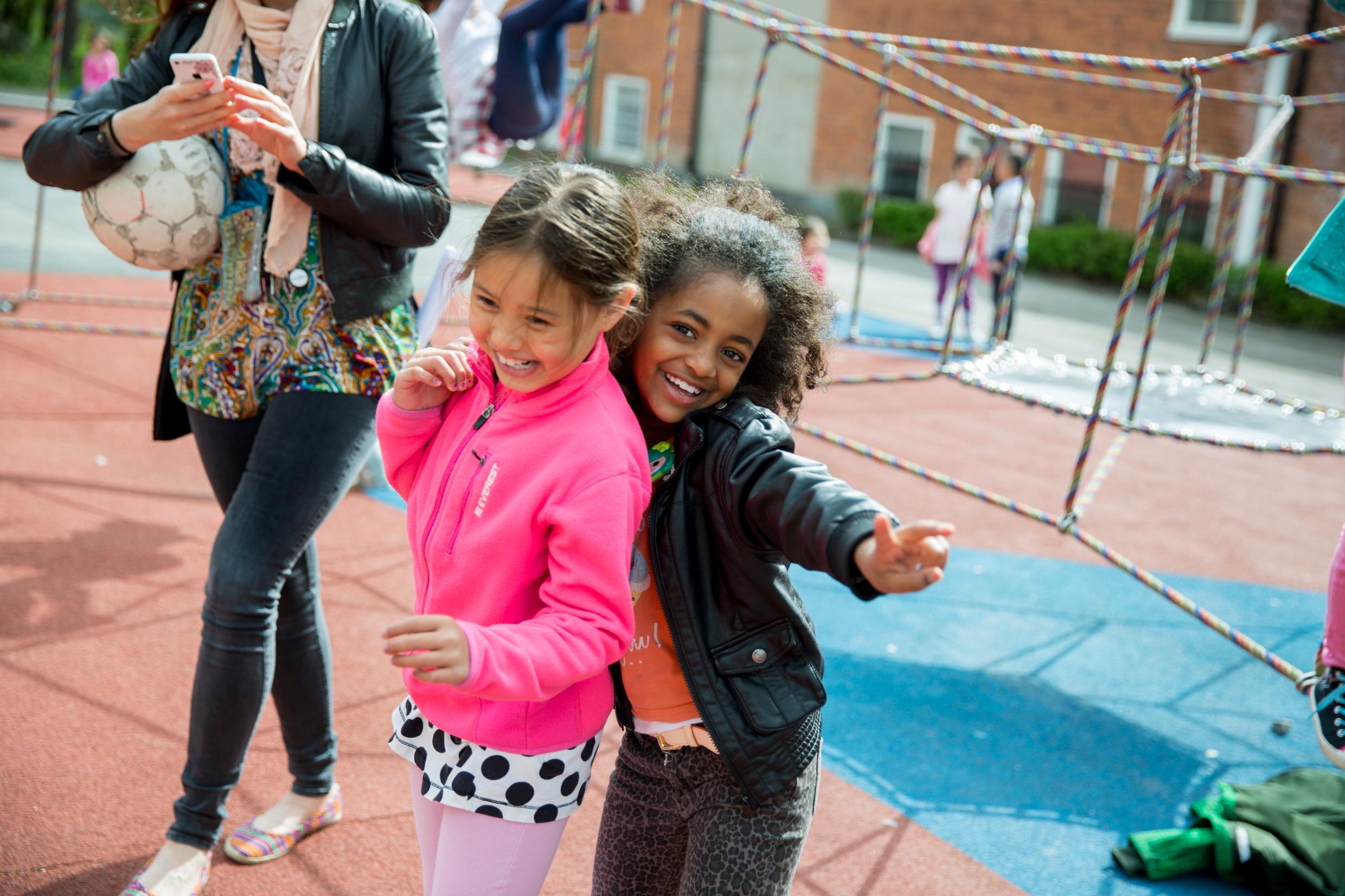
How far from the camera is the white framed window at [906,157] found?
19.2 meters

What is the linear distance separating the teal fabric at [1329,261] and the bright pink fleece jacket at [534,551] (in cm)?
139

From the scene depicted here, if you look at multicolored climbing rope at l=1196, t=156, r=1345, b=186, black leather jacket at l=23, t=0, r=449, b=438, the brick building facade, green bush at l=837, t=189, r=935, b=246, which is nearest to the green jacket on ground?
black leather jacket at l=23, t=0, r=449, b=438

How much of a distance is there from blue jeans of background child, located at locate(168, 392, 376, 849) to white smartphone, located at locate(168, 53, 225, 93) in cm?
57

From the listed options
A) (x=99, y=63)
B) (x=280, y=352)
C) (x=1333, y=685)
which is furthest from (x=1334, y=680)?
(x=99, y=63)

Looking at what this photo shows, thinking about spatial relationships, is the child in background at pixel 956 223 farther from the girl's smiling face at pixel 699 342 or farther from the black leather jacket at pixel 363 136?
the girl's smiling face at pixel 699 342

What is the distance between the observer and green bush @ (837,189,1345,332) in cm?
1453

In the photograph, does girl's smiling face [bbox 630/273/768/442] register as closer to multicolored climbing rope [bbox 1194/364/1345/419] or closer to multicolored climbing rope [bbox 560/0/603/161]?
multicolored climbing rope [bbox 560/0/603/161]

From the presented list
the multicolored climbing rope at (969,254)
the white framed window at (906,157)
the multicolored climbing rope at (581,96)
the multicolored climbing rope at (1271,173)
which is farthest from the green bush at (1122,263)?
the multicolored climbing rope at (581,96)

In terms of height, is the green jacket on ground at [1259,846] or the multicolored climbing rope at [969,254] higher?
the multicolored climbing rope at [969,254]

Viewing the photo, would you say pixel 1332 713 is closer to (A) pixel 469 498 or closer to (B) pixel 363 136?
(A) pixel 469 498

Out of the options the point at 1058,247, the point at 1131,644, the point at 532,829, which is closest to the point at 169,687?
the point at 532,829

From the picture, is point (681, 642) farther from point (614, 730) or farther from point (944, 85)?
point (944, 85)

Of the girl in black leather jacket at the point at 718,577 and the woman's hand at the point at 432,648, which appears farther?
the girl in black leather jacket at the point at 718,577

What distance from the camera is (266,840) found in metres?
2.43
